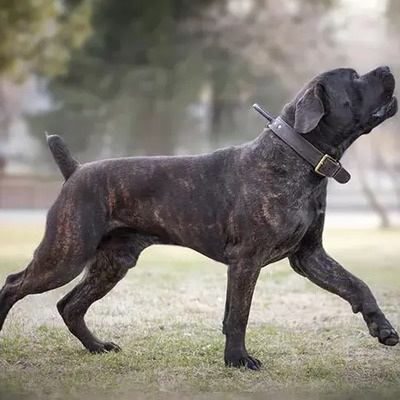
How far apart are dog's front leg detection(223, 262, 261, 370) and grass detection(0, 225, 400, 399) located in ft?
0.30

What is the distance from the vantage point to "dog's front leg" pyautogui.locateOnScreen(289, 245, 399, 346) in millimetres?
3994

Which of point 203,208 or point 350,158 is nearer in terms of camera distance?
point 203,208

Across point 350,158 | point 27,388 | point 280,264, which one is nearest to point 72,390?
point 27,388

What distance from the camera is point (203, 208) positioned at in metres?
4.04

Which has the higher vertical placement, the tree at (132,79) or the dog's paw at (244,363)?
the tree at (132,79)

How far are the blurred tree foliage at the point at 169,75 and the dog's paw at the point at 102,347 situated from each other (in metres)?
13.1

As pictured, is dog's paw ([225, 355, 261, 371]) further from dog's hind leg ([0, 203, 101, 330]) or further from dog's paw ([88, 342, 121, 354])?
dog's hind leg ([0, 203, 101, 330])

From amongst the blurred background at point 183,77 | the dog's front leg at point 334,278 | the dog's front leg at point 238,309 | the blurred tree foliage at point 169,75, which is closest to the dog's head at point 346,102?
the dog's front leg at point 334,278

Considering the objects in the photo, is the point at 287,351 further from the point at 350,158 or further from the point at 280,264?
the point at 350,158

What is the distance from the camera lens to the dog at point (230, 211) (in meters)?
3.84

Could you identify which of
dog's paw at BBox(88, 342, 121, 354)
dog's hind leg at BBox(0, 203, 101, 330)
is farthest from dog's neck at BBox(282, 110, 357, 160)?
dog's paw at BBox(88, 342, 121, 354)

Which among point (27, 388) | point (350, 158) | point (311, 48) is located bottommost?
point (27, 388)

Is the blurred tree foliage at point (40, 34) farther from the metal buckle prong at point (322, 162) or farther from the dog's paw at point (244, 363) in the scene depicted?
the dog's paw at point (244, 363)

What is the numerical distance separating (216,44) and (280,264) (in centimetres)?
1108
